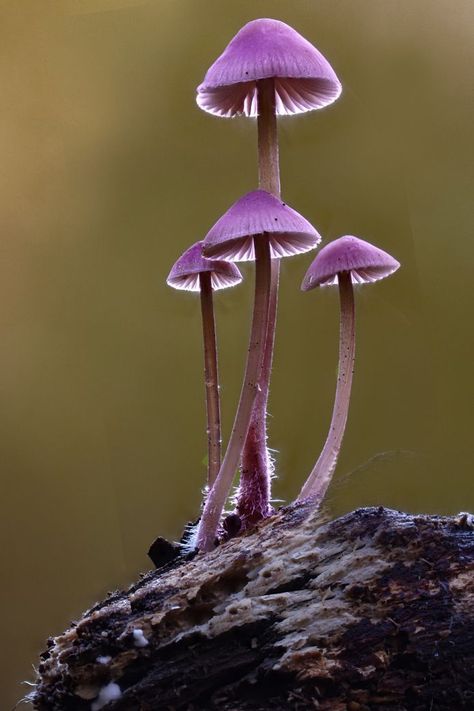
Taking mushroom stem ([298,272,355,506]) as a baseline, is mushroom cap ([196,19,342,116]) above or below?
above

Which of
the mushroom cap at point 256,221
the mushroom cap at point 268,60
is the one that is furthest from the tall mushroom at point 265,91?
the mushroom cap at point 256,221

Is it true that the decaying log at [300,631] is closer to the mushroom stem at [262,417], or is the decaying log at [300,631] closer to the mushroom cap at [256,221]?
the mushroom stem at [262,417]

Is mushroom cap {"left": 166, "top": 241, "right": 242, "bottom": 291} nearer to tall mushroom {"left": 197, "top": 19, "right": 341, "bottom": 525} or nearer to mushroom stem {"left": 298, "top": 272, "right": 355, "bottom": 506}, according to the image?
tall mushroom {"left": 197, "top": 19, "right": 341, "bottom": 525}

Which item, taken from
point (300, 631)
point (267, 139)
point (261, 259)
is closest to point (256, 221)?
point (261, 259)

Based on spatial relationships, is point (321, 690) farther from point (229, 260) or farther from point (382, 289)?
point (382, 289)

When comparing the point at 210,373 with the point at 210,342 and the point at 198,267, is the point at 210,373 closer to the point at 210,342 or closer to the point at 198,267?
the point at 210,342

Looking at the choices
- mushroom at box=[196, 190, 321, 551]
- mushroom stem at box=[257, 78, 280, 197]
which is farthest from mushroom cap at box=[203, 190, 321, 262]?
mushroom stem at box=[257, 78, 280, 197]

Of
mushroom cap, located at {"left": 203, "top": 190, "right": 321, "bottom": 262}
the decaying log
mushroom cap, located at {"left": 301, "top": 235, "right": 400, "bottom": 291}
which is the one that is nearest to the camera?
the decaying log
